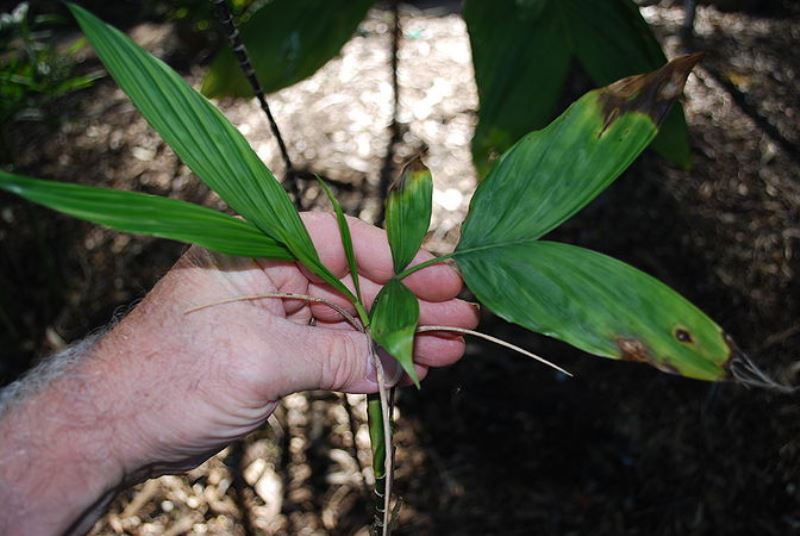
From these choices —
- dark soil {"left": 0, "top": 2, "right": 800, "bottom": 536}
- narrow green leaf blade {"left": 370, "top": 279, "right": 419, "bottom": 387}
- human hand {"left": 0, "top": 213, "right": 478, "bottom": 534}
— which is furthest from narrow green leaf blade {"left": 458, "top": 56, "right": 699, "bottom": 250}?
dark soil {"left": 0, "top": 2, "right": 800, "bottom": 536}

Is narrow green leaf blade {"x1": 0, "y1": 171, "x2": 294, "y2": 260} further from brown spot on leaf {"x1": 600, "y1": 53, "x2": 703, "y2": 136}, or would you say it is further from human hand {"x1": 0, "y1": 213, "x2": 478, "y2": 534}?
brown spot on leaf {"x1": 600, "y1": 53, "x2": 703, "y2": 136}

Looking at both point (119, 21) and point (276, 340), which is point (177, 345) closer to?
point (276, 340)

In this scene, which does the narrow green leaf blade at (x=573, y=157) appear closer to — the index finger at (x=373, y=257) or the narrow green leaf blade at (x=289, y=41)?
the index finger at (x=373, y=257)

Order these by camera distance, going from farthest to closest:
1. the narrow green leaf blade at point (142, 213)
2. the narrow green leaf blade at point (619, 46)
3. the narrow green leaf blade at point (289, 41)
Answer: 1. the narrow green leaf blade at point (289, 41)
2. the narrow green leaf blade at point (619, 46)
3. the narrow green leaf blade at point (142, 213)

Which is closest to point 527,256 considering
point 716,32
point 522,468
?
point 522,468

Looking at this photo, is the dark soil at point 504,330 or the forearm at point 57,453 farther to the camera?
the dark soil at point 504,330

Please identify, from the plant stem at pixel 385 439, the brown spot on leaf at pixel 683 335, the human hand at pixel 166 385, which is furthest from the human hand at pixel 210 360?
the brown spot on leaf at pixel 683 335
